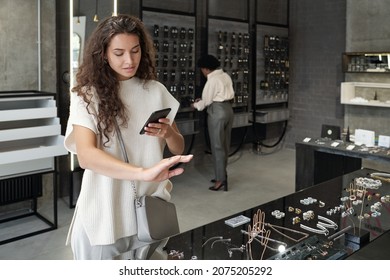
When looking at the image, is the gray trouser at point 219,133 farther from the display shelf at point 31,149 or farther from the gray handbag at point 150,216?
the gray handbag at point 150,216

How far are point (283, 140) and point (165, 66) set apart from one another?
11.5 ft

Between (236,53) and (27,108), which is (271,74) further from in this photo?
(27,108)

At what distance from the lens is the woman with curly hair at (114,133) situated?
1499mm

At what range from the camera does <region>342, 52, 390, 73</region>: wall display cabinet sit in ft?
20.0

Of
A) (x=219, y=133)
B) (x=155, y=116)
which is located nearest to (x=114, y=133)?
(x=155, y=116)

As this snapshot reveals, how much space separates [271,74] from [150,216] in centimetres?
656

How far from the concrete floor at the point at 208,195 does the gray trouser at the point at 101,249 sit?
6.33 feet

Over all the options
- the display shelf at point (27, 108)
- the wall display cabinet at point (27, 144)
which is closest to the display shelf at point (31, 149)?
the wall display cabinet at point (27, 144)

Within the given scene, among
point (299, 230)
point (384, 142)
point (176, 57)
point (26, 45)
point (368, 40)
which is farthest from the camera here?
point (368, 40)

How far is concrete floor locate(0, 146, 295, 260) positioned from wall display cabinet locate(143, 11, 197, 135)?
82cm

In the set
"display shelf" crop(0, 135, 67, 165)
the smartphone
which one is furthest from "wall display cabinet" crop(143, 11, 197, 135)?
the smartphone

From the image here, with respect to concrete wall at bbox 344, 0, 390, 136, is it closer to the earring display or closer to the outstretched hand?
the earring display

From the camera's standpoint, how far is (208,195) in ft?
17.4

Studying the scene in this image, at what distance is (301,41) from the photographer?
8.17 m
